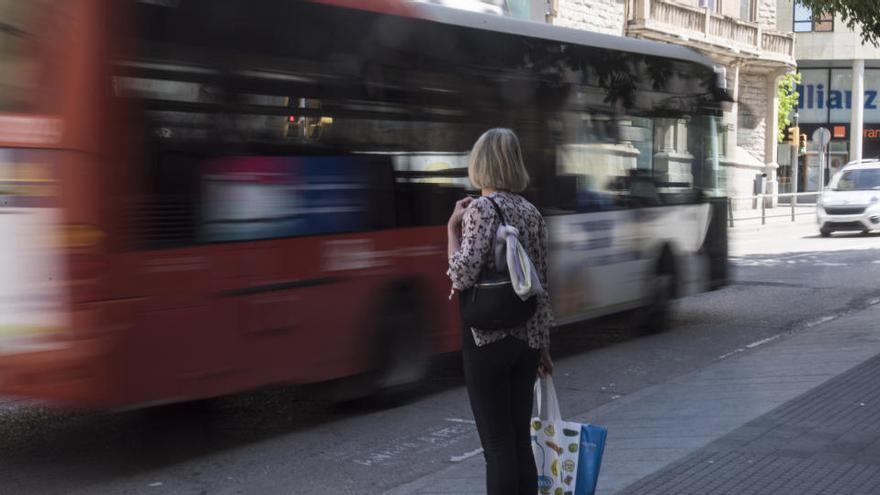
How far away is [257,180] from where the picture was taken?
704 cm

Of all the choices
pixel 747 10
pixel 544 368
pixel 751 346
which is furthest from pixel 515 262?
pixel 747 10

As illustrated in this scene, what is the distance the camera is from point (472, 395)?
4648 mm

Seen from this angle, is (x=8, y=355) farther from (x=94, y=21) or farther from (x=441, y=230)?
(x=441, y=230)

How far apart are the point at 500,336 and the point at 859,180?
2649 cm

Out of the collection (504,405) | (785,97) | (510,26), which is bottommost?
(504,405)

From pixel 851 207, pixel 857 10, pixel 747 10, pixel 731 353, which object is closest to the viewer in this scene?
pixel 731 353

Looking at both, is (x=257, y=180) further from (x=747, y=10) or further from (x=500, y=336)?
(x=747, y=10)

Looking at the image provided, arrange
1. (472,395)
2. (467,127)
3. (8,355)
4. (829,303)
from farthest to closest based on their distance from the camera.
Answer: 1. (829,303)
2. (467,127)
3. (8,355)
4. (472,395)

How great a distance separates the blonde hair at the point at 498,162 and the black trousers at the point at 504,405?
2.03 feet

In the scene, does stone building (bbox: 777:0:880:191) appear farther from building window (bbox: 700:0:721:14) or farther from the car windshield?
the car windshield

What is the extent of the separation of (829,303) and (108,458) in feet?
34.7

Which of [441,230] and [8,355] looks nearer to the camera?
[8,355]

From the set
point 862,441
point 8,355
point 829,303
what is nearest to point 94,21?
point 8,355

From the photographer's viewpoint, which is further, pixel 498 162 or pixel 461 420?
pixel 461 420
